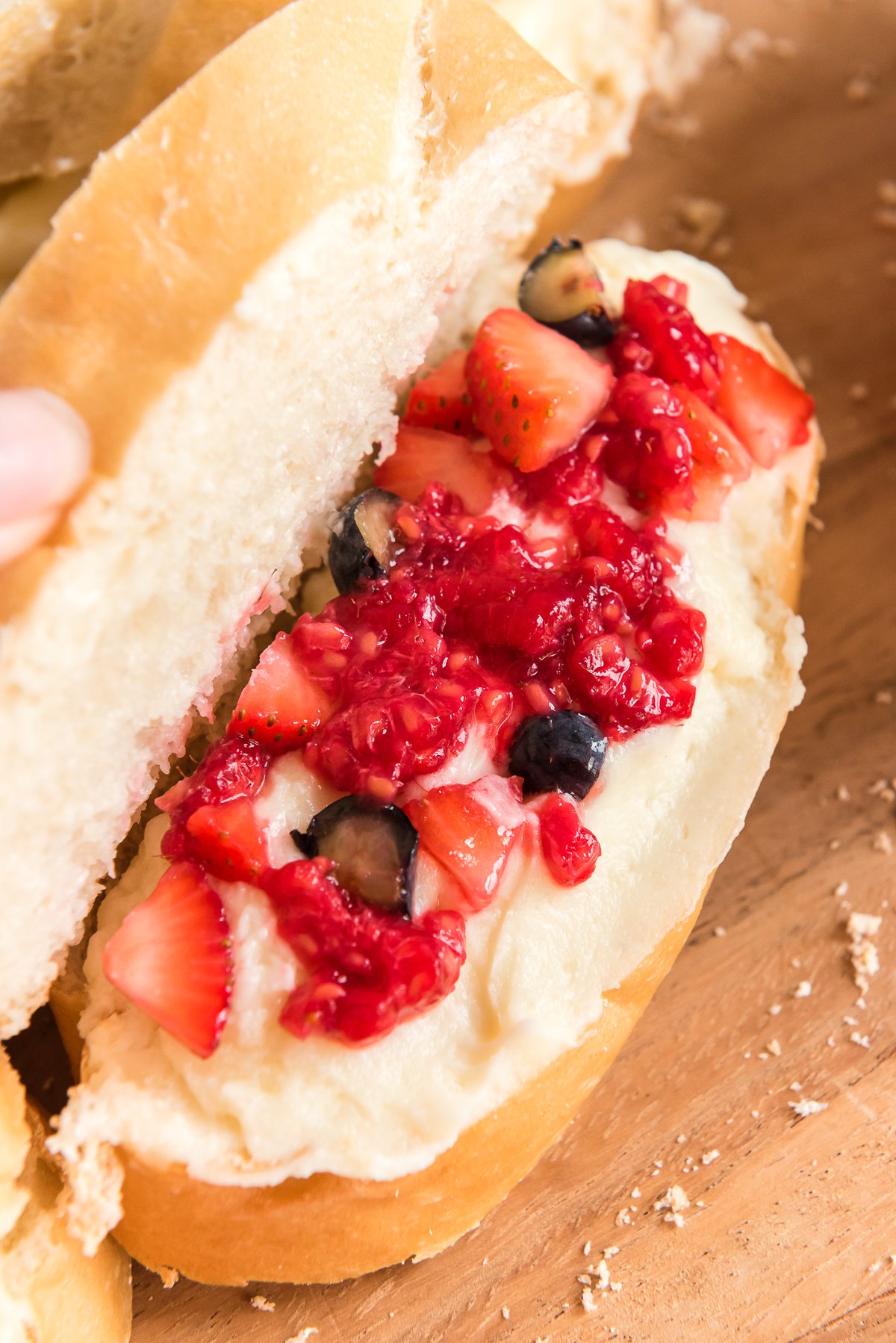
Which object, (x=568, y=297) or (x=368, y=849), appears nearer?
(x=368, y=849)

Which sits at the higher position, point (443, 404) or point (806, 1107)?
point (443, 404)

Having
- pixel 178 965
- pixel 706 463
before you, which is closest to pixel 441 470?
pixel 706 463

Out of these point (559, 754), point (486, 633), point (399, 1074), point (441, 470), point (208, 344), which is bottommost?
point (399, 1074)

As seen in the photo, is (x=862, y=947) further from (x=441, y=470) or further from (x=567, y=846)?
(x=441, y=470)

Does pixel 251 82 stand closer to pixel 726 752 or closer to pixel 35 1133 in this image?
pixel 726 752

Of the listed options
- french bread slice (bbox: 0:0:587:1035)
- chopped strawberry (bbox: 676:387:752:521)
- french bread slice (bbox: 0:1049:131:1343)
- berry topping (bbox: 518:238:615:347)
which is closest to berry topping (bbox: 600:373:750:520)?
chopped strawberry (bbox: 676:387:752:521)

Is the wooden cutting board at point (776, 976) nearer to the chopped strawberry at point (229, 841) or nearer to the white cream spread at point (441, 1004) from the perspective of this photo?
the white cream spread at point (441, 1004)

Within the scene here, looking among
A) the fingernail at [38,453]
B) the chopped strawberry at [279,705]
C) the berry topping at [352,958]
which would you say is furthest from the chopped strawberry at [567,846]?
the fingernail at [38,453]
